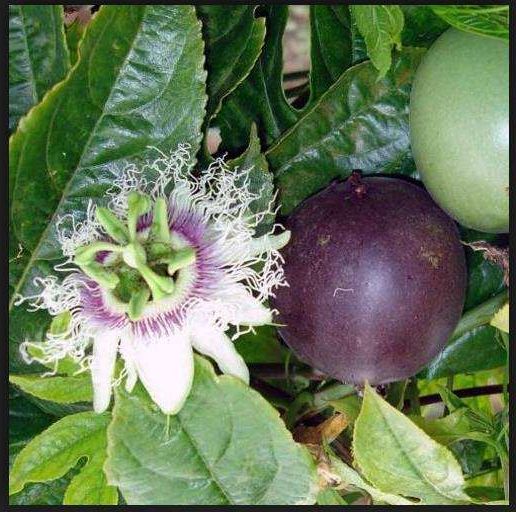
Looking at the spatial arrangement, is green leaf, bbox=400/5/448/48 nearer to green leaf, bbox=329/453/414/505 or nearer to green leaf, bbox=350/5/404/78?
green leaf, bbox=350/5/404/78

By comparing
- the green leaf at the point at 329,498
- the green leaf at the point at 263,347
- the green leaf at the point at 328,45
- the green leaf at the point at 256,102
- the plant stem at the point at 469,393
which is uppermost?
the green leaf at the point at 328,45

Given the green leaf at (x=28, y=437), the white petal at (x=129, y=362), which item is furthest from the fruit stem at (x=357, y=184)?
the green leaf at (x=28, y=437)

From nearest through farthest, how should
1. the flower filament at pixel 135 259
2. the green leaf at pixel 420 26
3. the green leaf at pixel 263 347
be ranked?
the flower filament at pixel 135 259
the green leaf at pixel 420 26
the green leaf at pixel 263 347

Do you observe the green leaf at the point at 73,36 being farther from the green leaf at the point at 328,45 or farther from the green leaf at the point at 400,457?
the green leaf at the point at 400,457

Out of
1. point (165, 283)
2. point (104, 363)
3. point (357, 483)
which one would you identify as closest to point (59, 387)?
point (104, 363)

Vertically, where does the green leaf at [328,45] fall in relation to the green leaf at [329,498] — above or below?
above

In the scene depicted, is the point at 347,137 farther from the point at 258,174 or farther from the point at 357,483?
the point at 357,483

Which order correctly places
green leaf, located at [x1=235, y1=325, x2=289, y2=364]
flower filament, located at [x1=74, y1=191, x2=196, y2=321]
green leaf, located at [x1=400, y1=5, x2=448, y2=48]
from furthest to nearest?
green leaf, located at [x1=235, y1=325, x2=289, y2=364] → green leaf, located at [x1=400, y1=5, x2=448, y2=48] → flower filament, located at [x1=74, y1=191, x2=196, y2=321]

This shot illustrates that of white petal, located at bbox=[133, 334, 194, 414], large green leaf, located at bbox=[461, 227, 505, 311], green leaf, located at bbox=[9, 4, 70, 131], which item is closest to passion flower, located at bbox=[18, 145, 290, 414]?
white petal, located at bbox=[133, 334, 194, 414]
